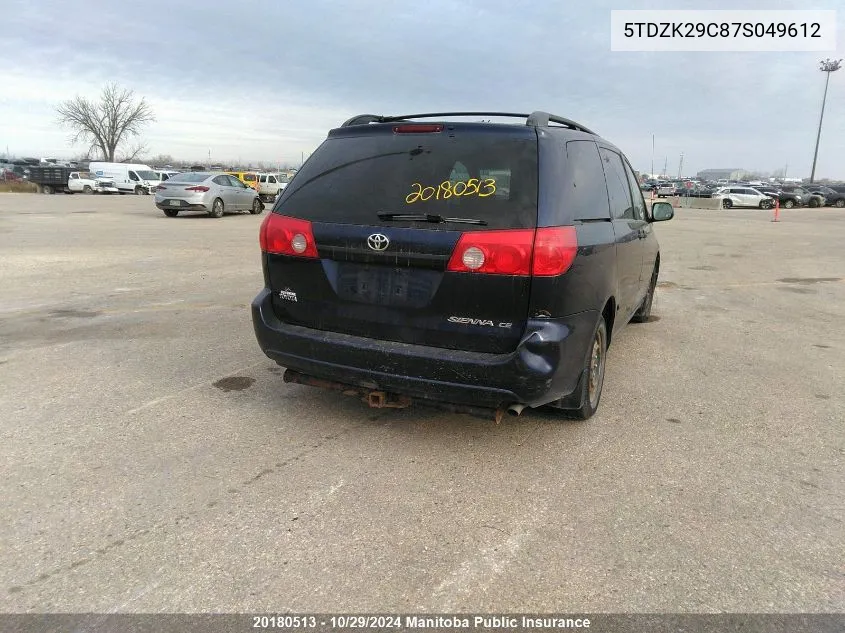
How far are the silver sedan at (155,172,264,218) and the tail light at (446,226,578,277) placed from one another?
18.3 m

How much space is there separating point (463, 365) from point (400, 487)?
702 millimetres

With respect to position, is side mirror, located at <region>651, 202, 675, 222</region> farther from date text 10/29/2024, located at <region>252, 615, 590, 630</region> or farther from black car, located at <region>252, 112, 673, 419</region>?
date text 10/29/2024, located at <region>252, 615, 590, 630</region>

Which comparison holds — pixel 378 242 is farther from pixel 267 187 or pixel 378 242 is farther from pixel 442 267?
pixel 267 187

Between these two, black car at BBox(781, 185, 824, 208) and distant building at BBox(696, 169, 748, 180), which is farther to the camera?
distant building at BBox(696, 169, 748, 180)

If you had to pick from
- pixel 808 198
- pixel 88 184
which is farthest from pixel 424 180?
pixel 808 198

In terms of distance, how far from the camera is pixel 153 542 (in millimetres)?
2574

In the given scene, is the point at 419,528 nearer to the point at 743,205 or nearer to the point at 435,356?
the point at 435,356

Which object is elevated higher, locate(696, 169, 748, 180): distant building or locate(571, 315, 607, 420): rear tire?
locate(696, 169, 748, 180): distant building

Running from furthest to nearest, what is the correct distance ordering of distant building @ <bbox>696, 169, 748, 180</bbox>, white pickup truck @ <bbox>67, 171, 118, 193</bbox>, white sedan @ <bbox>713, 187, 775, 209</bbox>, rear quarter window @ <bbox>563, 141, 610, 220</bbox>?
distant building @ <bbox>696, 169, 748, 180</bbox> → white sedan @ <bbox>713, 187, 775, 209</bbox> → white pickup truck @ <bbox>67, 171, 118, 193</bbox> → rear quarter window @ <bbox>563, 141, 610, 220</bbox>

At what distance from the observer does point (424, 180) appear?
326 centimetres

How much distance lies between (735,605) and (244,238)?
1371cm

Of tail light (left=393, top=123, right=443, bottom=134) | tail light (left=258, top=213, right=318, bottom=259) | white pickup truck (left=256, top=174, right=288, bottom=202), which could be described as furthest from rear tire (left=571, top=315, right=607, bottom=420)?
white pickup truck (left=256, top=174, right=288, bottom=202)

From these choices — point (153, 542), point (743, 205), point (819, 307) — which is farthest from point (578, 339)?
point (743, 205)

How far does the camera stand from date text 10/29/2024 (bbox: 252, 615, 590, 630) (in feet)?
7.05
